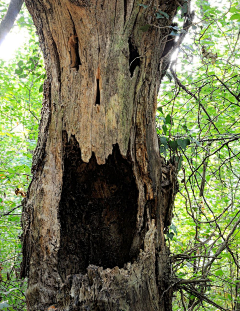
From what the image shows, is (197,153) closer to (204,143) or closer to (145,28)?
(204,143)

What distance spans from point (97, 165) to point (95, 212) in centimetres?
34

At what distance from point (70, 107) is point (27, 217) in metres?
0.72

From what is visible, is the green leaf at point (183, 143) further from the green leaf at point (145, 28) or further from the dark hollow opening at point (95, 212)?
the green leaf at point (145, 28)

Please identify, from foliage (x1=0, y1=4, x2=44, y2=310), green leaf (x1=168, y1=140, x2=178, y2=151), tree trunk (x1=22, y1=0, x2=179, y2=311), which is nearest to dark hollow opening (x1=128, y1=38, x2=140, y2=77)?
tree trunk (x1=22, y1=0, x2=179, y2=311)

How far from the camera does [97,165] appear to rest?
1.64 m

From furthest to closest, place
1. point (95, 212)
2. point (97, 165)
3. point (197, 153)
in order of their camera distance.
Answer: point (197, 153)
point (95, 212)
point (97, 165)

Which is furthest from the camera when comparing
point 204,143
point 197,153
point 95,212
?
point 204,143

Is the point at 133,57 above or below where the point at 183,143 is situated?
above

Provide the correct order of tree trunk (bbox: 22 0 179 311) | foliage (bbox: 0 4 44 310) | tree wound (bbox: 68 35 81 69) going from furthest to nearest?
foliage (bbox: 0 4 44 310), tree wound (bbox: 68 35 81 69), tree trunk (bbox: 22 0 179 311)

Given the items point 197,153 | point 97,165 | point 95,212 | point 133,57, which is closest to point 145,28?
point 133,57

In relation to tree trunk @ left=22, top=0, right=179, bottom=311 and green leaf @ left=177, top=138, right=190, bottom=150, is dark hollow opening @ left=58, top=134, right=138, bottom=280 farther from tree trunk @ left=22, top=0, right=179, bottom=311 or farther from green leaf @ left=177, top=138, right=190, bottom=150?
green leaf @ left=177, top=138, right=190, bottom=150

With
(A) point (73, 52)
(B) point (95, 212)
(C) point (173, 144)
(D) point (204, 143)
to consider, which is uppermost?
(D) point (204, 143)

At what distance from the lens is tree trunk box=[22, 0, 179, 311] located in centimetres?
153

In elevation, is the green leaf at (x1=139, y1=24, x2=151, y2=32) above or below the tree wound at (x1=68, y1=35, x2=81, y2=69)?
above
